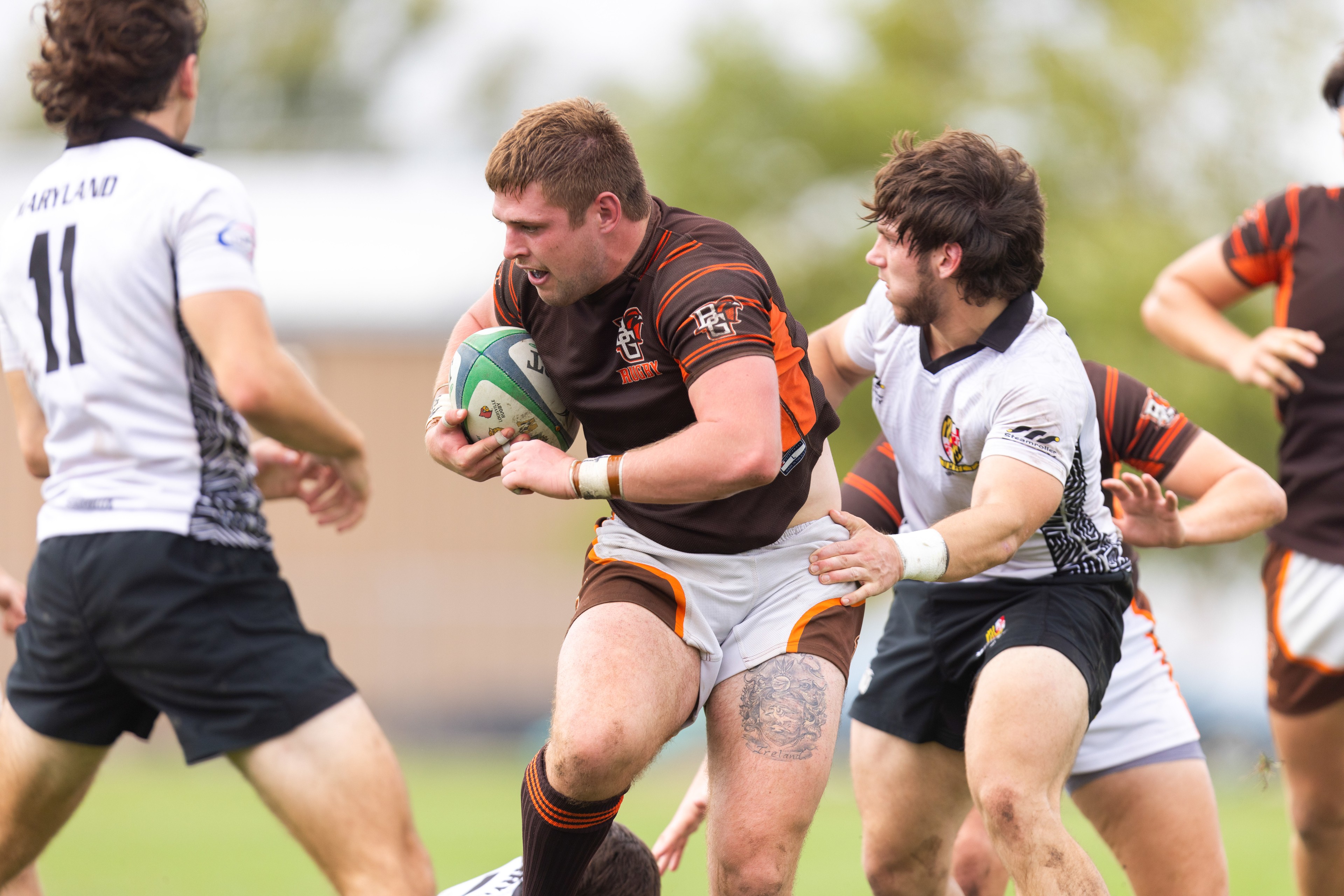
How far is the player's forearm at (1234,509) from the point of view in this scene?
15.0 feet

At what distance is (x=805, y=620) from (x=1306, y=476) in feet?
8.33

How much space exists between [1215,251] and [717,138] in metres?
14.9

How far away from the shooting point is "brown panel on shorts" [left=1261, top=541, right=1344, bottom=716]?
18.0 ft

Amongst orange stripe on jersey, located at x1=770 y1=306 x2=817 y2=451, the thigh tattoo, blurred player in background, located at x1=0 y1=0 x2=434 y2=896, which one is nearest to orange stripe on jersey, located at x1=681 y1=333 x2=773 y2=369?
orange stripe on jersey, located at x1=770 y1=306 x2=817 y2=451

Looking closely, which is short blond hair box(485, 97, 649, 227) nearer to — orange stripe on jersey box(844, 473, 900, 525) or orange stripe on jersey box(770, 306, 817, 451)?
orange stripe on jersey box(770, 306, 817, 451)

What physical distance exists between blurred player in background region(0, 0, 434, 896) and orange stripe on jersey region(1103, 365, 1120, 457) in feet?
8.52

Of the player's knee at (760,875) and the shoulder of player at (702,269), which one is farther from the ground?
the shoulder of player at (702,269)

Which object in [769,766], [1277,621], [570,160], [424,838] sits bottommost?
[424,838]

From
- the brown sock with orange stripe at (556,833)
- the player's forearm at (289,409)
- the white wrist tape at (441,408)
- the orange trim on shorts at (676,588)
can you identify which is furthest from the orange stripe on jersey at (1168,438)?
the player's forearm at (289,409)

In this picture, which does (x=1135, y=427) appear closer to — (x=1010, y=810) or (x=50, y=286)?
(x=1010, y=810)

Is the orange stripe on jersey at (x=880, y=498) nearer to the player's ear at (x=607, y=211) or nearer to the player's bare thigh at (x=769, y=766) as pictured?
the player's bare thigh at (x=769, y=766)

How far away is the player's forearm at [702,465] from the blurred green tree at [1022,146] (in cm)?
1427

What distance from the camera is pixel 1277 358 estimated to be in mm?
5684

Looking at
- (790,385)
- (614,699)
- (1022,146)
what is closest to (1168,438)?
(790,385)
